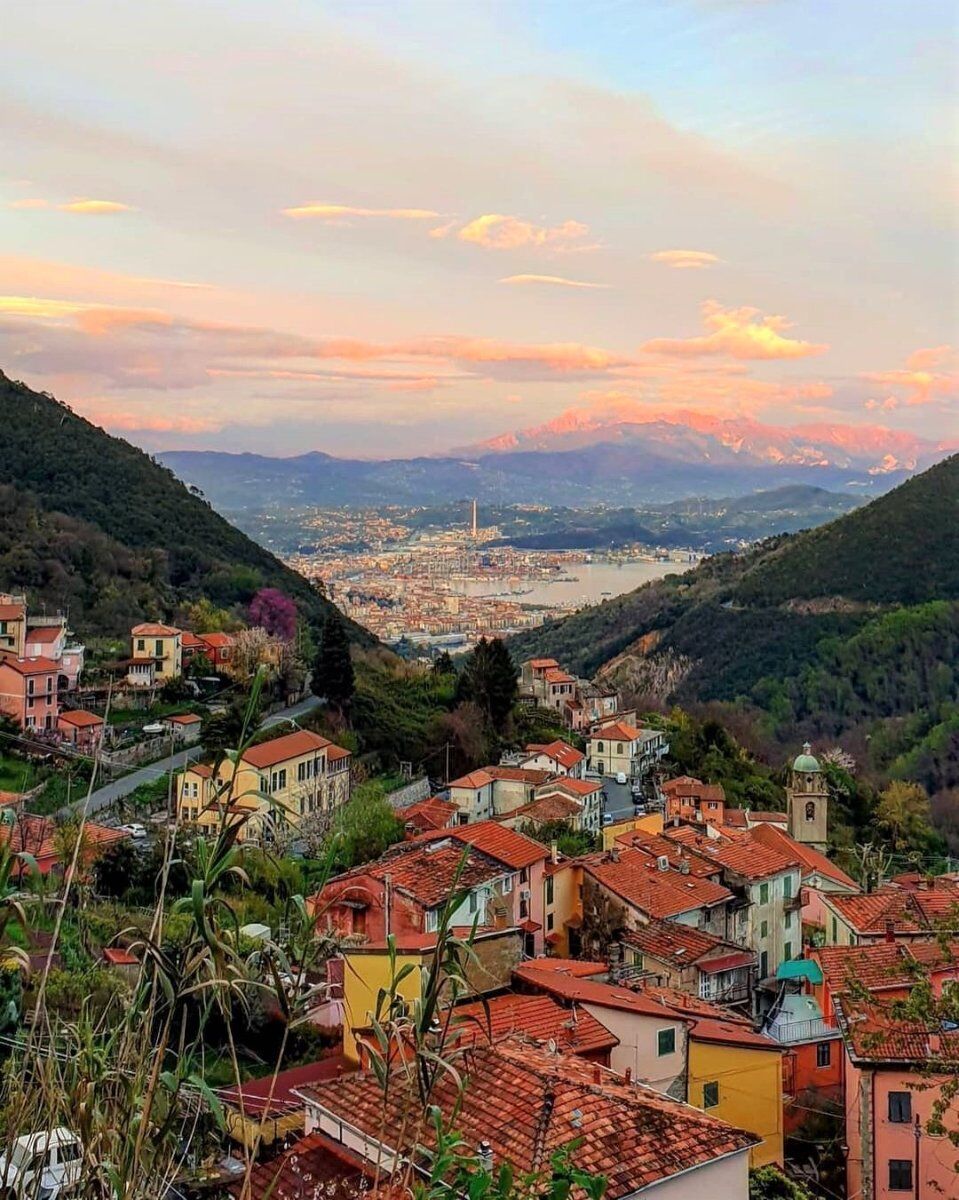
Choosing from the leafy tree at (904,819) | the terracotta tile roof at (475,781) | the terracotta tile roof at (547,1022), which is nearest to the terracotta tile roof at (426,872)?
the terracotta tile roof at (547,1022)

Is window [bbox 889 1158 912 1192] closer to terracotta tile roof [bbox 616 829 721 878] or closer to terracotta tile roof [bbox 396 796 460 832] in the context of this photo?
terracotta tile roof [bbox 616 829 721 878]

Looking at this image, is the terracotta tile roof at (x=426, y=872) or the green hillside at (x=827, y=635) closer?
the terracotta tile roof at (x=426, y=872)

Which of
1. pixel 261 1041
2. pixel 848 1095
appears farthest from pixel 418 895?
pixel 848 1095

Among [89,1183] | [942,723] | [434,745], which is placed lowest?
[942,723]

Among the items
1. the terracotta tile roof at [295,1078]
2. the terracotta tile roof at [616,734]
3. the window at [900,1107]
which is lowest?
the terracotta tile roof at [616,734]

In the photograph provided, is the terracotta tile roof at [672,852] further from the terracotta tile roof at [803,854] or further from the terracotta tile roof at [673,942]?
the terracotta tile roof at [803,854]

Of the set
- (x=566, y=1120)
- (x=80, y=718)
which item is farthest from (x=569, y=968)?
(x=80, y=718)

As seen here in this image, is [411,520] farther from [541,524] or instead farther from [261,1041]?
[261,1041]
